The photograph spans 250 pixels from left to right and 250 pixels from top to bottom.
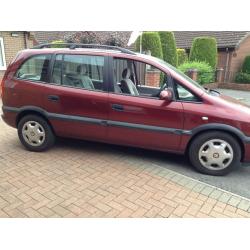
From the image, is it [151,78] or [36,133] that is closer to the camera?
[36,133]

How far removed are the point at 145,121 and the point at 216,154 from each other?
117 centimetres

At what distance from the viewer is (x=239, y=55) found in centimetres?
2056

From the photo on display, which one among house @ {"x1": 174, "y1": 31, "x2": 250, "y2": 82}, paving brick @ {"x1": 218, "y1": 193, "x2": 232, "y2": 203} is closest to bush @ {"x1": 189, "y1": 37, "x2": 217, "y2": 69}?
house @ {"x1": 174, "y1": 31, "x2": 250, "y2": 82}

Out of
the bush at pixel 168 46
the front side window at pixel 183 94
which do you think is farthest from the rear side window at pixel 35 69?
the bush at pixel 168 46

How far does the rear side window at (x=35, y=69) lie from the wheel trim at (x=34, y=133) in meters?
0.78

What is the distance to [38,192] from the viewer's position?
343 cm

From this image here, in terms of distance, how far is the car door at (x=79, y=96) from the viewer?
431 cm

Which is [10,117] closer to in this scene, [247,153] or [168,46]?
[247,153]

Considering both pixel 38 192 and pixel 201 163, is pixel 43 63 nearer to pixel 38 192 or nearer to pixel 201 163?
pixel 38 192

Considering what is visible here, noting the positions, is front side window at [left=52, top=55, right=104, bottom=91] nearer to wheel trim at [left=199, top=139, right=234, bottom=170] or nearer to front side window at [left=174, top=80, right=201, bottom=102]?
front side window at [left=174, top=80, right=201, bottom=102]

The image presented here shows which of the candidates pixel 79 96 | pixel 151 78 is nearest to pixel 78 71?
pixel 79 96

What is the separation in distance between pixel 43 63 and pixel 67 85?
0.58 metres

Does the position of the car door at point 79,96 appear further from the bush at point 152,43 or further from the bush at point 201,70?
the bush at point 201,70

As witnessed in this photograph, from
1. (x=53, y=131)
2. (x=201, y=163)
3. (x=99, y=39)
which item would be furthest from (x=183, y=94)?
(x=99, y=39)
